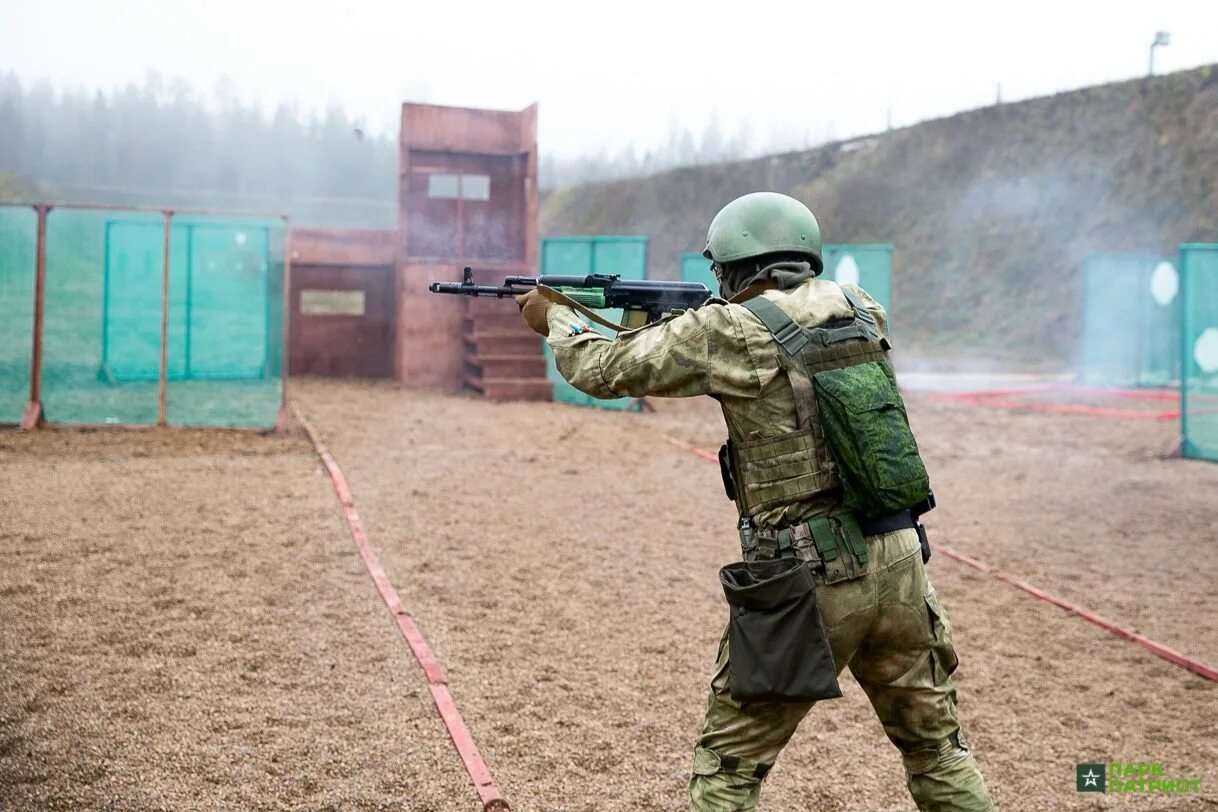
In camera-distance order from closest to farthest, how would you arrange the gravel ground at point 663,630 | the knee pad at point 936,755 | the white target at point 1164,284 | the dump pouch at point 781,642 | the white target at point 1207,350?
1. the dump pouch at point 781,642
2. the knee pad at point 936,755
3. the gravel ground at point 663,630
4. the white target at point 1207,350
5. the white target at point 1164,284

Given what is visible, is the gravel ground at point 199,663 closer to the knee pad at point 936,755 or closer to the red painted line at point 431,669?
the red painted line at point 431,669

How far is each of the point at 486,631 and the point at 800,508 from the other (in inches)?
122

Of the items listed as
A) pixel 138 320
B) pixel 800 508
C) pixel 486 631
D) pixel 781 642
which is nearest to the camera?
pixel 781 642

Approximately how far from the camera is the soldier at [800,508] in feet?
9.27

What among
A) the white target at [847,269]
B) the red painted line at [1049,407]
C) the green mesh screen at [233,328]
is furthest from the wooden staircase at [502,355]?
the red painted line at [1049,407]

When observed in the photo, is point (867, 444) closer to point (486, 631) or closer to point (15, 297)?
point (486, 631)

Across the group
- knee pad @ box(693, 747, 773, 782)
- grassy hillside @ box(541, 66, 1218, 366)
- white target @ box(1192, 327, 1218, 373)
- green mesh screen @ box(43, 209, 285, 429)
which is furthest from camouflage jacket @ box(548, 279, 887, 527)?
grassy hillside @ box(541, 66, 1218, 366)

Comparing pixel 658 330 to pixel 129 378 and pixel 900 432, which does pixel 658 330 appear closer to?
pixel 900 432

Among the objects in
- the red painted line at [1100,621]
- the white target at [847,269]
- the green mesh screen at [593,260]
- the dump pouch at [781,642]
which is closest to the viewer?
the dump pouch at [781,642]

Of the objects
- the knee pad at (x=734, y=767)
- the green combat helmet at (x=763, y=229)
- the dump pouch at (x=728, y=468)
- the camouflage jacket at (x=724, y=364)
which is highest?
the green combat helmet at (x=763, y=229)

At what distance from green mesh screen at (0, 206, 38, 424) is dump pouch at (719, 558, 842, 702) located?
10.5 metres

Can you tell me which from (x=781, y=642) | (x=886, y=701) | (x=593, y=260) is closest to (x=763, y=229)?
(x=781, y=642)

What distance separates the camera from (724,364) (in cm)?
282

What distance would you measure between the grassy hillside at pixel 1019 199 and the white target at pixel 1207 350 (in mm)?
13413
